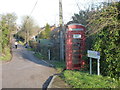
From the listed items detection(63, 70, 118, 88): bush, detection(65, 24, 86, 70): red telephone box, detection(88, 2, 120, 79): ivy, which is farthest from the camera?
detection(65, 24, 86, 70): red telephone box

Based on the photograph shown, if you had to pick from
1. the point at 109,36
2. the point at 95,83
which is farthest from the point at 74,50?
the point at 95,83

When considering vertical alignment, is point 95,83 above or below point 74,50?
below

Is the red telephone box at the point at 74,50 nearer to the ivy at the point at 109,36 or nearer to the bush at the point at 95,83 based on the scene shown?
the ivy at the point at 109,36

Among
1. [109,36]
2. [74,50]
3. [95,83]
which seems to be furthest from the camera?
[74,50]

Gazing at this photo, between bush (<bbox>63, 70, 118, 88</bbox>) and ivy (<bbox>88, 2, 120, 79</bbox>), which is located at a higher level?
ivy (<bbox>88, 2, 120, 79</bbox>)

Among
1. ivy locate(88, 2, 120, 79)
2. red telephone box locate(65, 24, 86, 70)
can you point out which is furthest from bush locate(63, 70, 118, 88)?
red telephone box locate(65, 24, 86, 70)

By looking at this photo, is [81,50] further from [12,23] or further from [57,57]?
[12,23]

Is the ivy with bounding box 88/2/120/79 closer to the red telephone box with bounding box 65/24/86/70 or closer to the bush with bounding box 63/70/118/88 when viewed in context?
the bush with bounding box 63/70/118/88

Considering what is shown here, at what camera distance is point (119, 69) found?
287 inches

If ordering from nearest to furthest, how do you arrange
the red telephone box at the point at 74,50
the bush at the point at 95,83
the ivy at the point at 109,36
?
the bush at the point at 95,83 → the ivy at the point at 109,36 → the red telephone box at the point at 74,50

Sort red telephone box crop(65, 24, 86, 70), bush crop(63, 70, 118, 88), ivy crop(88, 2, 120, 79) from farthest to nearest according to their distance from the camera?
red telephone box crop(65, 24, 86, 70) < ivy crop(88, 2, 120, 79) < bush crop(63, 70, 118, 88)

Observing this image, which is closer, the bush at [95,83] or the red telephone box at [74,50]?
the bush at [95,83]

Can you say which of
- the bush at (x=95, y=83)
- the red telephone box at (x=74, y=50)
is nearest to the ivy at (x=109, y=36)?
the bush at (x=95, y=83)

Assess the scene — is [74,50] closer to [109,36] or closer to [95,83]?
[109,36]
